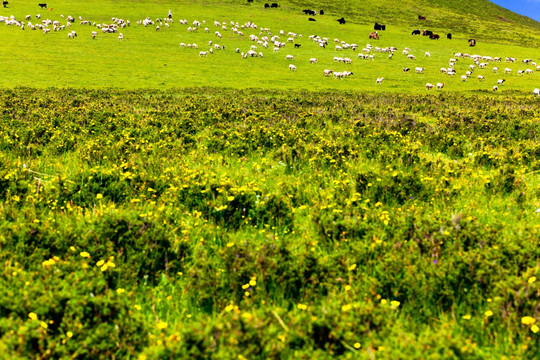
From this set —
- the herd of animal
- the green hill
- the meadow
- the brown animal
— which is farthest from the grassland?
the green hill

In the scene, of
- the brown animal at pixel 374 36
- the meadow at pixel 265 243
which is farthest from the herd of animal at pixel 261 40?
the meadow at pixel 265 243

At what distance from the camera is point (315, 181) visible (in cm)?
733

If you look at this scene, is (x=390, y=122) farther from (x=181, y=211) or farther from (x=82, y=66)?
(x=82, y=66)

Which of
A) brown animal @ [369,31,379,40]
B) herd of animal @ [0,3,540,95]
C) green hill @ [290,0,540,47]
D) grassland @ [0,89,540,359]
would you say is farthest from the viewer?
green hill @ [290,0,540,47]

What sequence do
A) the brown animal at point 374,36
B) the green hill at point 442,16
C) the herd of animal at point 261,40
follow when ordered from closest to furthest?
1. the herd of animal at point 261,40
2. the brown animal at point 374,36
3. the green hill at point 442,16

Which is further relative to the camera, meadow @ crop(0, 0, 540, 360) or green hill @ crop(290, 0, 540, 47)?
green hill @ crop(290, 0, 540, 47)

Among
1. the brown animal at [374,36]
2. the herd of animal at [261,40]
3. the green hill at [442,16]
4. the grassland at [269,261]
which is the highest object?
the green hill at [442,16]

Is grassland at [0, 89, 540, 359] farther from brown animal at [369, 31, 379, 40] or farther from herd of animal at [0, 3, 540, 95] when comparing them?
brown animal at [369, 31, 379, 40]

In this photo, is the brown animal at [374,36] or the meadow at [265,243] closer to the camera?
the meadow at [265,243]

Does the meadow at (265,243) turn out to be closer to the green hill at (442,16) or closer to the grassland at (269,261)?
the grassland at (269,261)

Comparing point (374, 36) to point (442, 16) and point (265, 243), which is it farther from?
point (265, 243)

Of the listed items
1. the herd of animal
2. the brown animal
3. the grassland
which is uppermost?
the brown animal

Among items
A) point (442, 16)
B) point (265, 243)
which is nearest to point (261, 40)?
point (265, 243)

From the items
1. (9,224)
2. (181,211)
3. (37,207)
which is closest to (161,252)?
(181,211)
